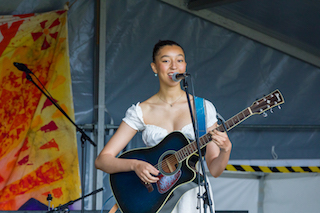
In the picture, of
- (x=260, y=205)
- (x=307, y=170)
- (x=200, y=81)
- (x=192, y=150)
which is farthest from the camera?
(x=200, y=81)

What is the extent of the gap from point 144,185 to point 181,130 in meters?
0.42

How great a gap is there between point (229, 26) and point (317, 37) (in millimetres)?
1129

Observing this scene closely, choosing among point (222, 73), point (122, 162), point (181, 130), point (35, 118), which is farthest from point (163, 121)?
point (222, 73)

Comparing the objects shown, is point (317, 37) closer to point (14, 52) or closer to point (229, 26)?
point (229, 26)

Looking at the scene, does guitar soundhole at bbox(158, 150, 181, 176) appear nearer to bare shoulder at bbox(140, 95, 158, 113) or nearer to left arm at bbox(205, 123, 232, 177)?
left arm at bbox(205, 123, 232, 177)

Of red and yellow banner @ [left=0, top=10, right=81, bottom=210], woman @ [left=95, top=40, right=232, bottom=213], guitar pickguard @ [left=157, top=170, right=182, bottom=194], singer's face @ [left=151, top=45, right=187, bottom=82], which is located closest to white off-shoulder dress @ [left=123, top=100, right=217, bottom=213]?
woman @ [left=95, top=40, right=232, bottom=213]

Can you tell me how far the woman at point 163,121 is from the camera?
2.26m

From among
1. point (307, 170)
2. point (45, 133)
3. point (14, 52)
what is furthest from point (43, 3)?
point (307, 170)

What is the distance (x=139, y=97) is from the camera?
495 cm

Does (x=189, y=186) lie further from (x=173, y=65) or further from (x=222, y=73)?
(x=222, y=73)

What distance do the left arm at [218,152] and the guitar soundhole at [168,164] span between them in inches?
7.5

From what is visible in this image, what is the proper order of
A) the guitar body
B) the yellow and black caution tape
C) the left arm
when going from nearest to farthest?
the left arm < the guitar body < the yellow and black caution tape

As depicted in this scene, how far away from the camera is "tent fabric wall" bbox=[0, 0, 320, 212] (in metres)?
4.83

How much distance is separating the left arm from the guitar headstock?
0.24 m
